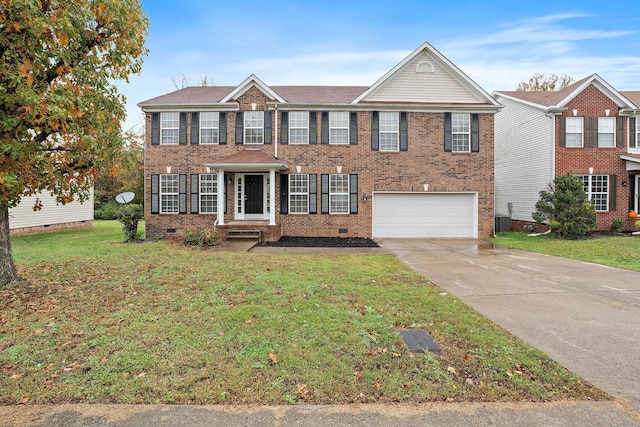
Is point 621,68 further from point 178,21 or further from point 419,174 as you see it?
point 178,21

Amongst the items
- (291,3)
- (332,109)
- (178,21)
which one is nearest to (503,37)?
(332,109)

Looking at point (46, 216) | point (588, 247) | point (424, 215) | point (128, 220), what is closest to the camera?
point (588, 247)

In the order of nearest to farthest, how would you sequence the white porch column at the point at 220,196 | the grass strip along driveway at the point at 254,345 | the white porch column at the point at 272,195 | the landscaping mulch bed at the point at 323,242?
the grass strip along driveway at the point at 254,345 → the landscaping mulch bed at the point at 323,242 → the white porch column at the point at 220,196 → the white porch column at the point at 272,195

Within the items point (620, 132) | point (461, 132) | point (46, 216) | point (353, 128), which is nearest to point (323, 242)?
point (353, 128)

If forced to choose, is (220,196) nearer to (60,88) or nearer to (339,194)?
(339,194)

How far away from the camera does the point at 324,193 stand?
1489cm

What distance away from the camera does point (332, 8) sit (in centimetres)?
1368

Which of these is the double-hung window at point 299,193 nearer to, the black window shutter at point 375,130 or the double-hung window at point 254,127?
the double-hung window at point 254,127

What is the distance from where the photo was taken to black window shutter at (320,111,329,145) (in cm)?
1492

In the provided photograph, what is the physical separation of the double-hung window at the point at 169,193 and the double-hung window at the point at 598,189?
18.9 meters

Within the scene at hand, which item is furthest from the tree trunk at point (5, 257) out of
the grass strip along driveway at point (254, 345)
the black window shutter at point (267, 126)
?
the black window shutter at point (267, 126)

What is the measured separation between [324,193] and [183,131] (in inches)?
273

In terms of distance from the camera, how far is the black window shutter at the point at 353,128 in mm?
14906

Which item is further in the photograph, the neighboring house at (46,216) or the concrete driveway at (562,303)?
the neighboring house at (46,216)
